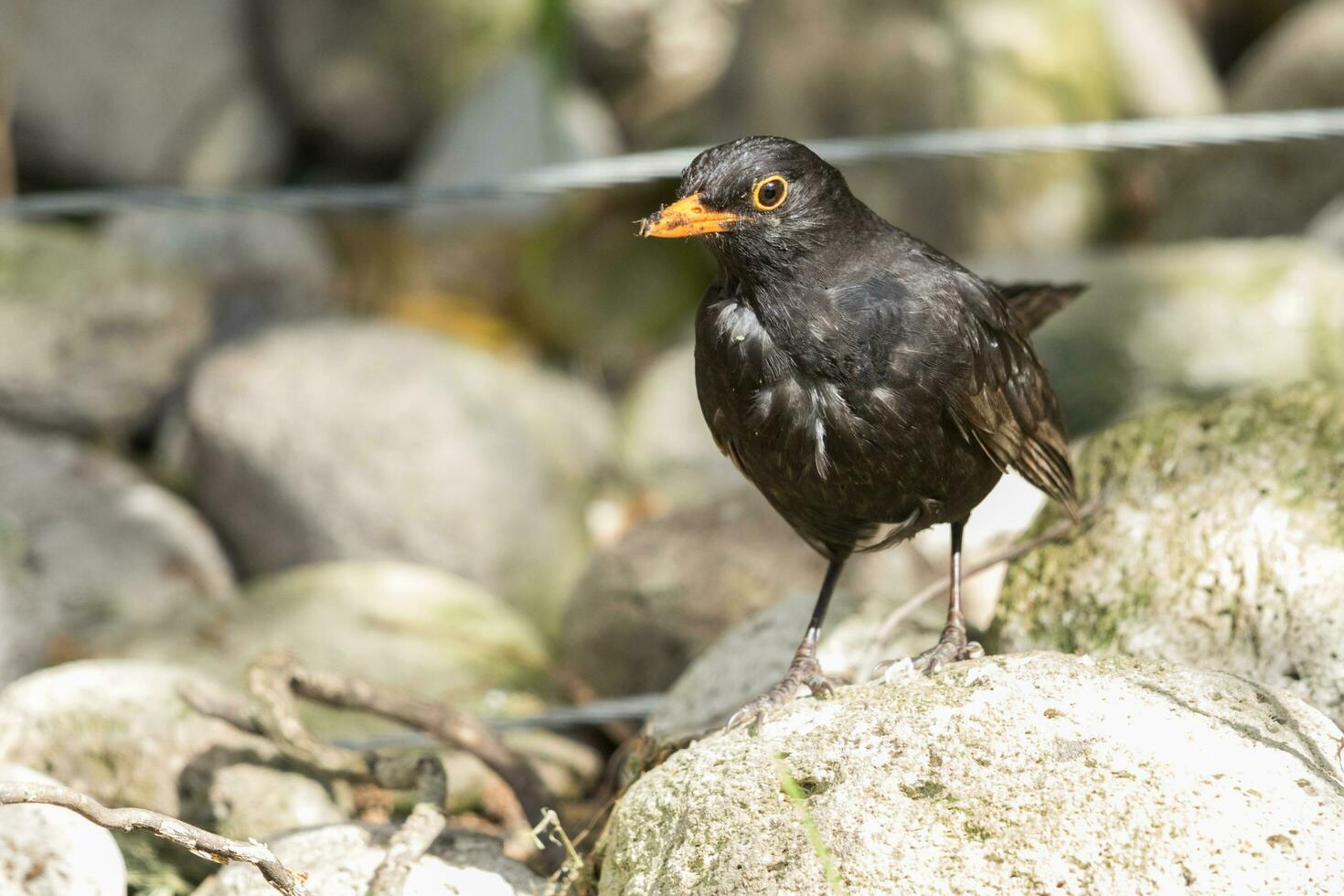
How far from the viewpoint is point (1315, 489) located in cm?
328

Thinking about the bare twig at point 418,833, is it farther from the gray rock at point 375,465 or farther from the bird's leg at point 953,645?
the gray rock at point 375,465

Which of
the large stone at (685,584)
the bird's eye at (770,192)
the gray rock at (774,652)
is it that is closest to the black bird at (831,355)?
the bird's eye at (770,192)

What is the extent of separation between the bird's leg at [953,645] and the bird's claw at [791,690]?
0.50 feet

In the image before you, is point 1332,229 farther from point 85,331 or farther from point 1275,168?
point 85,331

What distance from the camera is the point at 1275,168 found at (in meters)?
7.21

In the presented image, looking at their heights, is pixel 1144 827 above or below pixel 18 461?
below

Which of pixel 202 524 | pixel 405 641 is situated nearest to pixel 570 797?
pixel 405 641

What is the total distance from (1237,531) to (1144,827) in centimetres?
105

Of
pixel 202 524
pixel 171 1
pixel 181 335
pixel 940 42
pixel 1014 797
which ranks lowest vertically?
pixel 1014 797

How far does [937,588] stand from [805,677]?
673 millimetres

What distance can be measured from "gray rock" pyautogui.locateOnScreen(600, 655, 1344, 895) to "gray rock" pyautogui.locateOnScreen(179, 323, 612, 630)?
11.7ft

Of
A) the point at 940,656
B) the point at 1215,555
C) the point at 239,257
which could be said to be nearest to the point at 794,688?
the point at 940,656

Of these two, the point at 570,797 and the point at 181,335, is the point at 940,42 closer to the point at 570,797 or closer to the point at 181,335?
the point at 181,335

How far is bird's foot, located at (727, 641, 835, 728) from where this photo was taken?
3.04m
